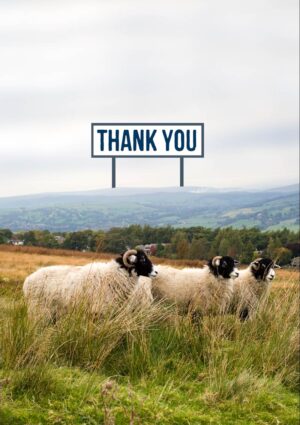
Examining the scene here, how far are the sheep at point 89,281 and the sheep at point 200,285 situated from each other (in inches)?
41.3

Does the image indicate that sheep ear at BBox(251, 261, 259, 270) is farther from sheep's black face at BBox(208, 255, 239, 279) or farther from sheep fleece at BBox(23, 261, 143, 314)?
sheep fleece at BBox(23, 261, 143, 314)

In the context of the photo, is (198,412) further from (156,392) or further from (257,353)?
(257,353)

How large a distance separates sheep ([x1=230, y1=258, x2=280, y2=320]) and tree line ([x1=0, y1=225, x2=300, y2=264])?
1.25 ft

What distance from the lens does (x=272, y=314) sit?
472 inches

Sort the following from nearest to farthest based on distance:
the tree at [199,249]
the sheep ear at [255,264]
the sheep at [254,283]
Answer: the sheep at [254,283]
the sheep ear at [255,264]
the tree at [199,249]

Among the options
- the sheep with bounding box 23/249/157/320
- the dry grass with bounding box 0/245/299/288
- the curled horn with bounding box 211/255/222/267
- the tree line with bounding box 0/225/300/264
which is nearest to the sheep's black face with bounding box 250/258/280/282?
the tree line with bounding box 0/225/300/264

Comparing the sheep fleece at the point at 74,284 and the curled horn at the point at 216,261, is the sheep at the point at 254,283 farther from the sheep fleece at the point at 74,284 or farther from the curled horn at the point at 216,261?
the sheep fleece at the point at 74,284

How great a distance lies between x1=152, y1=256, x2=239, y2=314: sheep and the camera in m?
12.4

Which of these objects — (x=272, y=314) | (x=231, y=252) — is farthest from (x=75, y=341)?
(x=231, y=252)

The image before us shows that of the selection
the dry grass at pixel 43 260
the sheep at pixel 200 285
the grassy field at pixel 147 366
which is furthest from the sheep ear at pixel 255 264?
the grassy field at pixel 147 366

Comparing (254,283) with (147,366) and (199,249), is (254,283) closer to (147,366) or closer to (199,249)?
(199,249)

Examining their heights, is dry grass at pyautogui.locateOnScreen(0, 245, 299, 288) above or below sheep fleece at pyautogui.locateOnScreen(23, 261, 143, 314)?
above

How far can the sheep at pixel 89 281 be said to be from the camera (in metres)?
10.5

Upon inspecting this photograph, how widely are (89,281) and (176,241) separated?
590 centimetres
